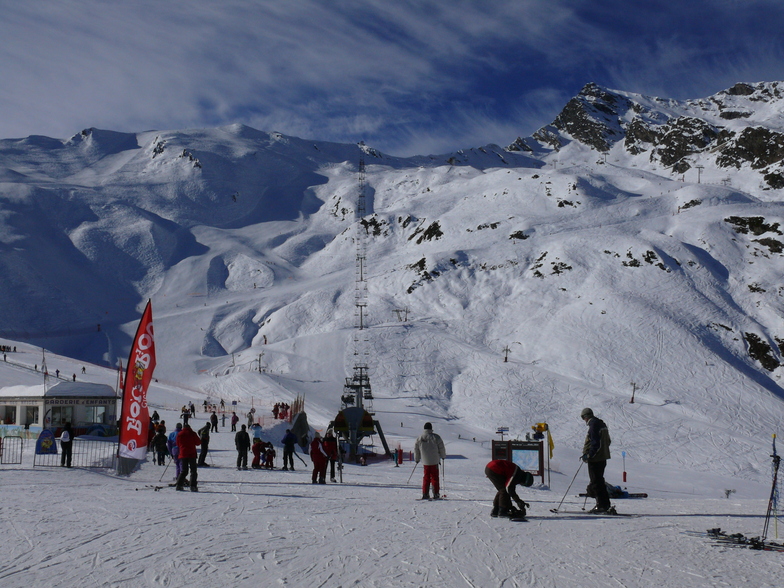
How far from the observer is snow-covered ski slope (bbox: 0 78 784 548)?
180ft

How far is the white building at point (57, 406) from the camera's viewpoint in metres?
30.3

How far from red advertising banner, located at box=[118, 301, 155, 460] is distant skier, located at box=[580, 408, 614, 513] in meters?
8.80

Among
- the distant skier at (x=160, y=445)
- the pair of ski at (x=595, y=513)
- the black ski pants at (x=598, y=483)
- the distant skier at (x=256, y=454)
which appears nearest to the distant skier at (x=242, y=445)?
the distant skier at (x=256, y=454)

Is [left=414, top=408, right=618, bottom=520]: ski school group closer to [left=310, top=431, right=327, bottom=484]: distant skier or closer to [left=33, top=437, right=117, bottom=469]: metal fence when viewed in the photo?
[left=310, top=431, right=327, bottom=484]: distant skier

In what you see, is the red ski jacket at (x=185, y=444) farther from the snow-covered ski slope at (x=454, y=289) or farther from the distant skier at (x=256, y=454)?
the snow-covered ski slope at (x=454, y=289)

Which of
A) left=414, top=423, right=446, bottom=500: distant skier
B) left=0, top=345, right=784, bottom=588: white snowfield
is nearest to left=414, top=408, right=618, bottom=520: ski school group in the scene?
left=0, top=345, right=784, bottom=588: white snowfield

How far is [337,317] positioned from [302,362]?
55.3ft

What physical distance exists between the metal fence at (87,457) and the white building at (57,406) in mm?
5638

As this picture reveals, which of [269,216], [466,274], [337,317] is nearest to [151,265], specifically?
[269,216]

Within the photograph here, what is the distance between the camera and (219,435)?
31438mm

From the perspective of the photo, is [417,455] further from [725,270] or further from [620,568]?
[725,270]

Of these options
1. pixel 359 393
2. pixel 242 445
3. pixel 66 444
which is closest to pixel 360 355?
pixel 359 393

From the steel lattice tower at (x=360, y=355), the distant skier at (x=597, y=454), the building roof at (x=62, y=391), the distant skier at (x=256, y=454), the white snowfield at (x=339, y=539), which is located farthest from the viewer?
the steel lattice tower at (x=360, y=355)

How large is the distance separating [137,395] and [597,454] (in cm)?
920
